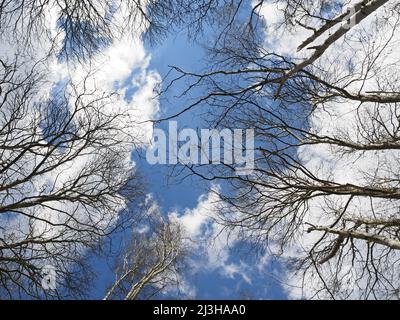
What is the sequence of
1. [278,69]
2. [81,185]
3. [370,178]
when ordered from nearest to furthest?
[278,69] < [81,185] < [370,178]

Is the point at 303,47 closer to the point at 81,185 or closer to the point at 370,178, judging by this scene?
the point at 370,178

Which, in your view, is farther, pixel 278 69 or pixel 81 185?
pixel 81 185

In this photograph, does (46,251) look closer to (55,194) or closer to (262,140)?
(55,194)

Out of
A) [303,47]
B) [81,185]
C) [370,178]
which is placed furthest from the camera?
[370,178]

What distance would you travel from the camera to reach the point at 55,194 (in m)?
5.02

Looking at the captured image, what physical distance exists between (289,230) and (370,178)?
161cm

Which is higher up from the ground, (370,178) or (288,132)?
(288,132)

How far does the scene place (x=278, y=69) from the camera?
480 centimetres

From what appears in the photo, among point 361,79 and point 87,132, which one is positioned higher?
point 361,79
